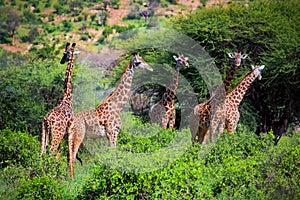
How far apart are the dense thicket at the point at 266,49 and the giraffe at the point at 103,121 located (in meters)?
6.18

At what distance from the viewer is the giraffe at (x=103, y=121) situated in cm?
1099

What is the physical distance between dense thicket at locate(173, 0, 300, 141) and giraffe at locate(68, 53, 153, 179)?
6.18 metres

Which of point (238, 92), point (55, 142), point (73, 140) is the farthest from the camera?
point (238, 92)

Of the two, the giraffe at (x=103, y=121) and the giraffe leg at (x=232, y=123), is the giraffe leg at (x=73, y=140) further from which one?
the giraffe leg at (x=232, y=123)

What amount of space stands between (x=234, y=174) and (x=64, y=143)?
4.72 m

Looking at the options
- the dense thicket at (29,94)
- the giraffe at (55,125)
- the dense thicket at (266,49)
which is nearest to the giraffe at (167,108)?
the giraffe at (55,125)

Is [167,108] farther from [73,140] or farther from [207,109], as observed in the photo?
[73,140]

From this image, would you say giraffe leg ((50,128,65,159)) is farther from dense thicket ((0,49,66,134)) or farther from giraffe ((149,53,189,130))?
dense thicket ((0,49,66,134))

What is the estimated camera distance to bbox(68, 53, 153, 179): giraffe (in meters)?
11.0

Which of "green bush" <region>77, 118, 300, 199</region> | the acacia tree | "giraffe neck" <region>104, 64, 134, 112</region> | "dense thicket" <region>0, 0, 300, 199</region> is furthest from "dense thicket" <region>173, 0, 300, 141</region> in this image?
the acacia tree

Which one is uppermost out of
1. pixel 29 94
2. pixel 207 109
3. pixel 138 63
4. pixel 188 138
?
pixel 138 63

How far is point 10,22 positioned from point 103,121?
141ft

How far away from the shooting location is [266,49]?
17953mm

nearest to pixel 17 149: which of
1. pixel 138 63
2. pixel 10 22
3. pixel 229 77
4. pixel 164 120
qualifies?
pixel 138 63
